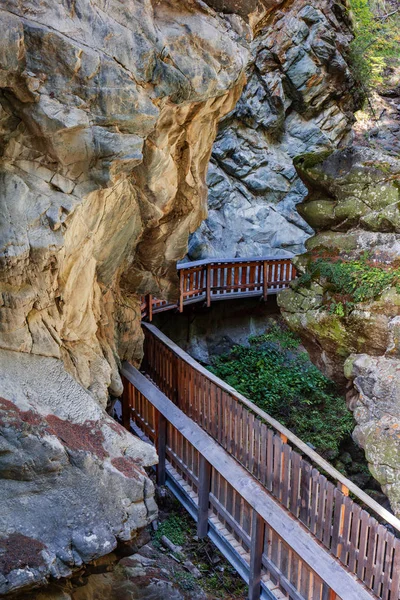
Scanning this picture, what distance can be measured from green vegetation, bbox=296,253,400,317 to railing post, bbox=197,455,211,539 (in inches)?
161

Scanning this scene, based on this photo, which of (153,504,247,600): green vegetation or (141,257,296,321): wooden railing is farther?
(141,257,296,321): wooden railing

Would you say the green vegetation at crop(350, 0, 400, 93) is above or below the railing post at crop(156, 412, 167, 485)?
above

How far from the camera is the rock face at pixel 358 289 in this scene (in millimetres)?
8547

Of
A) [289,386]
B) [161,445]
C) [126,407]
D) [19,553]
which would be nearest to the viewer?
[19,553]

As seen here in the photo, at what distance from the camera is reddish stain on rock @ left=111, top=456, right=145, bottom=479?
5.74m

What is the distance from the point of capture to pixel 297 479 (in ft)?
20.4

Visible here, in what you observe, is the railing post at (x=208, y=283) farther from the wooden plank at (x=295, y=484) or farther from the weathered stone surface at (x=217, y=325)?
the wooden plank at (x=295, y=484)

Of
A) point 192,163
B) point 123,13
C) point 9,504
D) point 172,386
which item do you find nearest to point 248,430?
point 172,386

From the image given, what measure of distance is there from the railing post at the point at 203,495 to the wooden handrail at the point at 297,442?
1192 mm

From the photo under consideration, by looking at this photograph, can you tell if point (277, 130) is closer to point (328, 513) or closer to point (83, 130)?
point (83, 130)

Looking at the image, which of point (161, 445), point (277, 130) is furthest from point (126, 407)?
point (277, 130)

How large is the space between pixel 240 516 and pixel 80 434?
308 centimetres

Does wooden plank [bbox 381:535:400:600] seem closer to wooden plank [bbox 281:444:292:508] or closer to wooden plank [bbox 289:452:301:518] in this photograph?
wooden plank [bbox 289:452:301:518]

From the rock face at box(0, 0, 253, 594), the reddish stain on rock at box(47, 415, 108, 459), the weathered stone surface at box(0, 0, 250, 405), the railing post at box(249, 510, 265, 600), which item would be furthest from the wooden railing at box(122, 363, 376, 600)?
the reddish stain on rock at box(47, 415, 108, 459)
